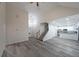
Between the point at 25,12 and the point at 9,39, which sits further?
the point at 25,12

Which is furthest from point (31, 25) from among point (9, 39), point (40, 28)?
point (9, 39)

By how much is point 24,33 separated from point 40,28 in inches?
94.6

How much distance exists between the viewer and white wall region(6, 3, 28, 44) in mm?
6391

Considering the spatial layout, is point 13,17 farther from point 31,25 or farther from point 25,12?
point 31,25

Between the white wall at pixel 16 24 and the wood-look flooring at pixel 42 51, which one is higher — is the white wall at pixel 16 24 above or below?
above

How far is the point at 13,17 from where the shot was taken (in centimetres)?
668

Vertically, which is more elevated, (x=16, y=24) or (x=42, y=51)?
(x=16, y=24)

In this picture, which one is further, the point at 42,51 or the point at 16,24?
the point at 16,24

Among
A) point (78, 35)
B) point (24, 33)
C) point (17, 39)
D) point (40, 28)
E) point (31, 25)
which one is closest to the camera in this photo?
point (17, 39)

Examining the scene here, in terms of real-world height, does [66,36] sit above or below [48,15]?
below

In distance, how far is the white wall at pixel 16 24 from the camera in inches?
252

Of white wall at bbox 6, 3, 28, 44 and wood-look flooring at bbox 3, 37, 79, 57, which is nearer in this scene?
wood-look flooring at bbox 3, 37, 79, 57

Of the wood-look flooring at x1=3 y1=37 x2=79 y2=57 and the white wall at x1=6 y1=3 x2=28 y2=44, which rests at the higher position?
the white wall at x1=6 y1=3 x2=28 y2=44

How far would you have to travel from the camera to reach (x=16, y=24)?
6918mm
